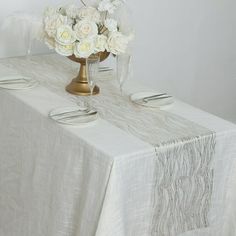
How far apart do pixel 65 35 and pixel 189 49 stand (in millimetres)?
1407

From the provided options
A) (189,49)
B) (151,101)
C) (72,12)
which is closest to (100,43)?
(72,12)

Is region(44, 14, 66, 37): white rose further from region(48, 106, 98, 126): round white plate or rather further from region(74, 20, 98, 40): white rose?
region(48, 106, 98, 126): round white plate

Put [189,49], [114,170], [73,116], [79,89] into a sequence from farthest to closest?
1. [189,49]
2. [79,89]
3. [73,116]
4. [114,170]

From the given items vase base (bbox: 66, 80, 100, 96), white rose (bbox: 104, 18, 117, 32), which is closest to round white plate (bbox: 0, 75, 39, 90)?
vase base (bbox: 66, 80, 100, 96)

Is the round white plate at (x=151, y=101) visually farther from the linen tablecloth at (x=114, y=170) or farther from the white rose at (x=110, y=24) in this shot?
the white rose at (x=110, y=24)

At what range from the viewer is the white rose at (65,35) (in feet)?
5.72

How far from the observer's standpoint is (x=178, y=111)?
1.82 metres

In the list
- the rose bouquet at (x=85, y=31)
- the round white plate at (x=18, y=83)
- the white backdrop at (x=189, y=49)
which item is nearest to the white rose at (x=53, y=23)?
the rose bouquet at (x=85, y=31)

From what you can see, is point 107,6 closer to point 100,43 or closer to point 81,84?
point 100,43

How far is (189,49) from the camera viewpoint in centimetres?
302

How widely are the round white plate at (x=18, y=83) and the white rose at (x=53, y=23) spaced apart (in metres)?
0.21

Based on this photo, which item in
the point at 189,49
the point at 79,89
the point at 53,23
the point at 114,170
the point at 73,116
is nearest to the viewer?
the point at 114,170

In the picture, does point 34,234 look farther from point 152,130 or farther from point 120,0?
point 120,0

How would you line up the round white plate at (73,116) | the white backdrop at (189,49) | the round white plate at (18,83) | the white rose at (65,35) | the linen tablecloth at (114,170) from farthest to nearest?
the white backdrop at (189,49) < the round white plate at (18,83) < the white rose at (65,35) < the round white plate at (73,116) < the linen tablecloth at (114,170)
